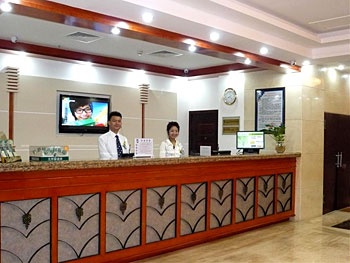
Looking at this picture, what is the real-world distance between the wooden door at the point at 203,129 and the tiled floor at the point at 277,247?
281 cm

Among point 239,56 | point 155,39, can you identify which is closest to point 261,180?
point 239,56

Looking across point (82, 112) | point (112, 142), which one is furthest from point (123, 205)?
point (82, 112)

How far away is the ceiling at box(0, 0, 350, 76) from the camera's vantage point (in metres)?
4.12

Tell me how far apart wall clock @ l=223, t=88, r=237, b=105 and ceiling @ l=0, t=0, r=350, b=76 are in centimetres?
47

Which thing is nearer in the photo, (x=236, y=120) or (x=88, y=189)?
(x=88, y=189)

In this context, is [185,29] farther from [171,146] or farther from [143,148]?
[171,146]

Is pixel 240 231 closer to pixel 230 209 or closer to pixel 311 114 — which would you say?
pixel 230 209

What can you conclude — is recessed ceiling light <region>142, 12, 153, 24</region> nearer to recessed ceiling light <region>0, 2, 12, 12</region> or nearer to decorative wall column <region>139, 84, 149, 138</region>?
recessed ceiling light <region>0, 2, 12, 12</region>

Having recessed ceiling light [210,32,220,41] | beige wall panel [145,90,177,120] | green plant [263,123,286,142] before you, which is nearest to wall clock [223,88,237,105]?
green plant [263,123,286,142]

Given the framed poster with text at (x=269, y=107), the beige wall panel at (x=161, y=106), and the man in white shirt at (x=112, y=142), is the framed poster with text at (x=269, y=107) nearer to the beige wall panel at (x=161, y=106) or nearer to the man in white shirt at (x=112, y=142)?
the beige wall panel at (x=161, y=106)

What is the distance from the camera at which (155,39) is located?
16.0 feet

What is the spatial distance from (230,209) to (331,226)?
2.00m

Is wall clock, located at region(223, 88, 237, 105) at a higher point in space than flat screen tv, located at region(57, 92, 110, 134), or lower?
higher

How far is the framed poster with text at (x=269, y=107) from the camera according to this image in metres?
7.15
